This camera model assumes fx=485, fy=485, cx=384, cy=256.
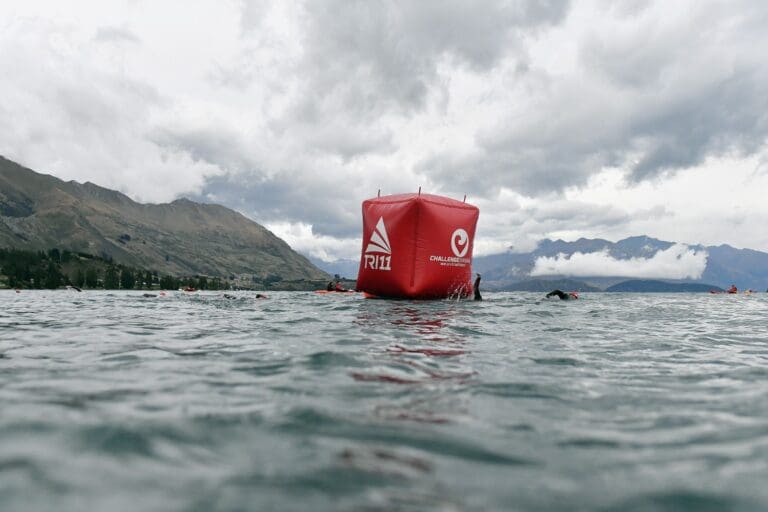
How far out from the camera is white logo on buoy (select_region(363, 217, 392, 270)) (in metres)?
20.3

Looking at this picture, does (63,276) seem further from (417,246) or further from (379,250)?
(417,246)

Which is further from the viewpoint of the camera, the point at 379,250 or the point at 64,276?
the point at 64,276

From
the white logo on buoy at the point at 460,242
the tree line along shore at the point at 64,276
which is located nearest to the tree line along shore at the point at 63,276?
the tree line along shore at the point at 64,276

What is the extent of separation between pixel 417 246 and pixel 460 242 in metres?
2.38

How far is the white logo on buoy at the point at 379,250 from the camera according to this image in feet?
66.7

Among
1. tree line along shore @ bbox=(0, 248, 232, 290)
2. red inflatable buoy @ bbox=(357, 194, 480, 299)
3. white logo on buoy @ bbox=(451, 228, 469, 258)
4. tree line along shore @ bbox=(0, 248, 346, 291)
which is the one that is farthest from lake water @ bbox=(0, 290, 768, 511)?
tree line along shore @ bbox=(0, 248, 232, 290)

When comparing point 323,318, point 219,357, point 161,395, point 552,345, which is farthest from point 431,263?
point 161,395

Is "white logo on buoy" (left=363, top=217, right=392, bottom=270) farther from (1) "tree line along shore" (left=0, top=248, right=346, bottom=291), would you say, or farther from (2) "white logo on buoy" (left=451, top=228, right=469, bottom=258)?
(1) "tree line along shore" (left=0, top=248, right=346, bottom=291)

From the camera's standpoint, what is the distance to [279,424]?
12.6 ft

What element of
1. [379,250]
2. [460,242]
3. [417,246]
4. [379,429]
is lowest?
[379,429]

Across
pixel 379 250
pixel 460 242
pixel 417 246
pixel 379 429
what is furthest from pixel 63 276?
pixel 379 429

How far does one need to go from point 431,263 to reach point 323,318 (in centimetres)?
793

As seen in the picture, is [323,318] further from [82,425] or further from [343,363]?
[82,425]

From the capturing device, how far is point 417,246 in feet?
64.2
